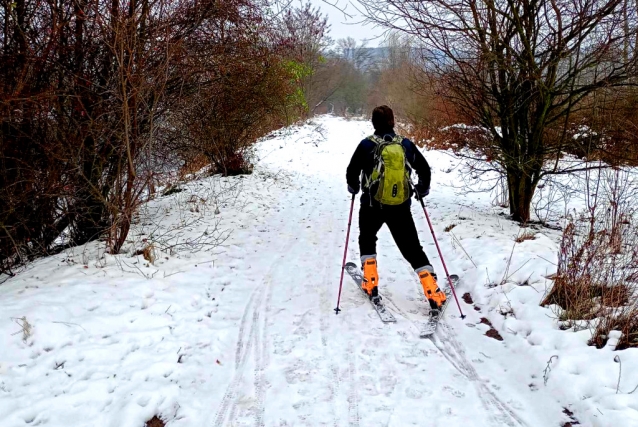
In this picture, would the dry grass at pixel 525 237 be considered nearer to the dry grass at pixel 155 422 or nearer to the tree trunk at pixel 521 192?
the tree trunk at pixel 521 192

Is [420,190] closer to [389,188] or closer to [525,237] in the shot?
[389,188]

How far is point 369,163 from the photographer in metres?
4.68

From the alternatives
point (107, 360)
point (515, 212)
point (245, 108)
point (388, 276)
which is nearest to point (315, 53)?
point (245, 108)

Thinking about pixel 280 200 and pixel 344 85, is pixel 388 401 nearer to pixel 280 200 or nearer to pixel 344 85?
pixel 280 200

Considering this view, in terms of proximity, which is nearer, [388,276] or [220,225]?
[388,276]

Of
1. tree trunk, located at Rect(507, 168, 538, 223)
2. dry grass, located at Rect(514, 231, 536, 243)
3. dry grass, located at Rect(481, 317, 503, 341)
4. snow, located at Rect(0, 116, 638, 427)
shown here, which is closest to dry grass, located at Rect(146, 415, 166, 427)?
snow, located at Rect(0, 116, 638, 427)

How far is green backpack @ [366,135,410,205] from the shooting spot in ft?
14.8

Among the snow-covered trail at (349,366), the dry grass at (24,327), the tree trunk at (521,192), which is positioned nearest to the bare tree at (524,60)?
the tree trunk at (521,192)

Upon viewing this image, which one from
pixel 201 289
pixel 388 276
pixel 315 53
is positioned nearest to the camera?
pixel 201 289

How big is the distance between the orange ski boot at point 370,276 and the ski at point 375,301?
11 centimetres

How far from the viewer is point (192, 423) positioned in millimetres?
3043

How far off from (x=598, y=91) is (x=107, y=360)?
799cm

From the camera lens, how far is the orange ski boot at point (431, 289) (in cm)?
A: 452

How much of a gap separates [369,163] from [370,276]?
134 cm
